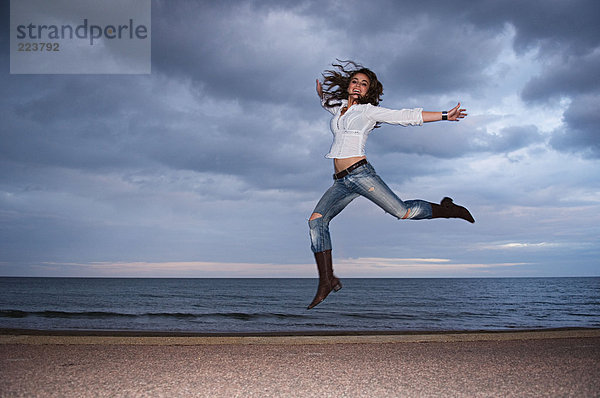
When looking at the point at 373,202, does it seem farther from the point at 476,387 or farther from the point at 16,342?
the point at 16,342

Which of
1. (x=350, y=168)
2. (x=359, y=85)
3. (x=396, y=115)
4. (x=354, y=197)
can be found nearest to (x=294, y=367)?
(x=354, y=197)

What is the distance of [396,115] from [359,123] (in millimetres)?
307

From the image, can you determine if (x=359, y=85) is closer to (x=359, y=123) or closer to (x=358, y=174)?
(x=359, y=123)

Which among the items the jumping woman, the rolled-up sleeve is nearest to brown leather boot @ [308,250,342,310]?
the jumping woman

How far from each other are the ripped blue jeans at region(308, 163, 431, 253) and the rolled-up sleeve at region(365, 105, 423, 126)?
395 mm

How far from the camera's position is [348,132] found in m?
3.81

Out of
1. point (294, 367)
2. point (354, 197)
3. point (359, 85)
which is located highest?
point (359, 85)

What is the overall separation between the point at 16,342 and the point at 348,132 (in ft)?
17.3

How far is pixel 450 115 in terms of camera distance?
3.53m

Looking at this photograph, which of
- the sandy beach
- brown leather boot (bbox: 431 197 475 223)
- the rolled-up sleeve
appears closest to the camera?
the sandy beach

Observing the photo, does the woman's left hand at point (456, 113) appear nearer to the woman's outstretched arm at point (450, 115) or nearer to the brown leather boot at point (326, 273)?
the woman's outstretched arm at point (450, 115)

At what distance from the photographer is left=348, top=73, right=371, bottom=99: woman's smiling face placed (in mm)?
3986

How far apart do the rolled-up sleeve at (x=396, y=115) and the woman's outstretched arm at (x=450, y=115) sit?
5 centimetres

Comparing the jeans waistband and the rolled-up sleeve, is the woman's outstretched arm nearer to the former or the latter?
the rolled-up sleeve
